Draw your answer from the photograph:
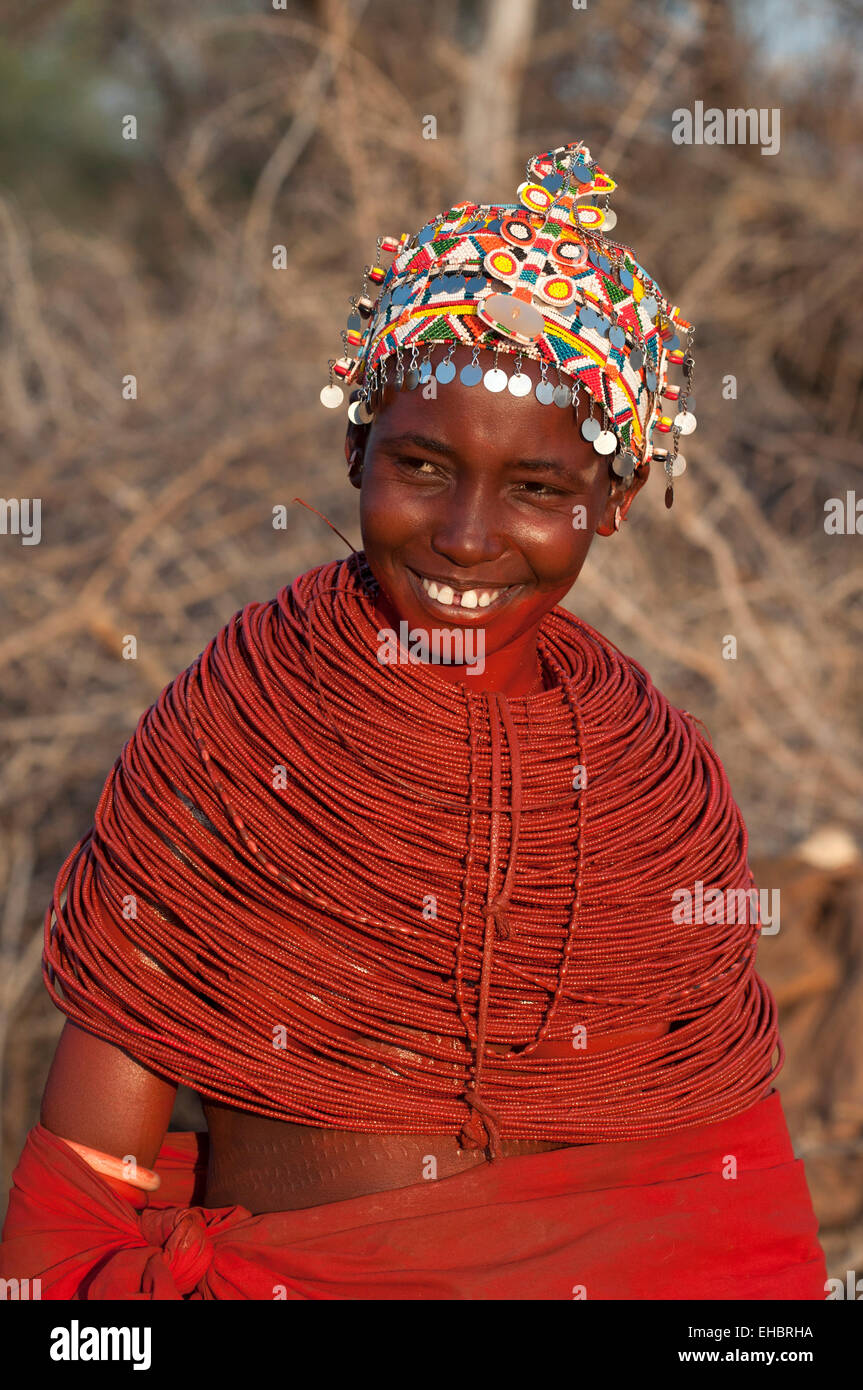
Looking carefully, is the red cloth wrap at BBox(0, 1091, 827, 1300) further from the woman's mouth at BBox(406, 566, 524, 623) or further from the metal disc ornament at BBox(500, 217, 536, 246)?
the metal disc ornament at BBox(500, 217, 536, 246)

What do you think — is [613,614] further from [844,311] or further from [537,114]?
[537,114]

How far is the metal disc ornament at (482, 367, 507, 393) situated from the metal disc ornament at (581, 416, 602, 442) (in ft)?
0.39

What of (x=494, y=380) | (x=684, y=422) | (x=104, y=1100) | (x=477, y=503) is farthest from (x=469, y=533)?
(x=104, y=1100)

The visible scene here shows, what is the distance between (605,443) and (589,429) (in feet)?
0.09

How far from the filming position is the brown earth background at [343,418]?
4.13 meters

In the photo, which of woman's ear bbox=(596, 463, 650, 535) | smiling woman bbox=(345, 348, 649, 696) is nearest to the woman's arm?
smiling woman bbox=(345, 348, 649, 696)

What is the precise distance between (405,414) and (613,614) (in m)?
3.24

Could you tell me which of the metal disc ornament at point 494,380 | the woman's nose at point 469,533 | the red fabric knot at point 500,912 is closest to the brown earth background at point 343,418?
the red fabric knot at point 500,912

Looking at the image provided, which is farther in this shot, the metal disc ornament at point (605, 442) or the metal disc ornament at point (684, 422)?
the metal disc ornament at point (684, 422)

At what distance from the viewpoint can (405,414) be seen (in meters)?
1.63

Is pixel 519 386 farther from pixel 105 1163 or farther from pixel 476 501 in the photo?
pixel 105 1163

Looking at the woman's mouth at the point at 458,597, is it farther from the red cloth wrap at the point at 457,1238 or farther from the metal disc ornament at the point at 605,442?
the red cloth wrap at the point at 457,1238

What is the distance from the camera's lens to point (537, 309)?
1.62 meters
